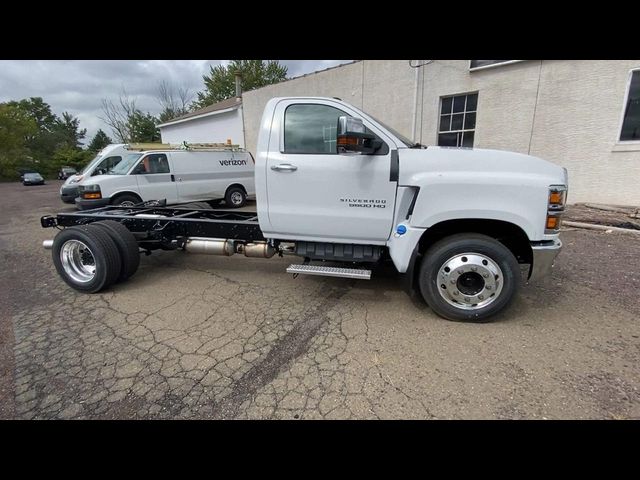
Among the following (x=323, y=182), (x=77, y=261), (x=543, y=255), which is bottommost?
(x=77, y=261)

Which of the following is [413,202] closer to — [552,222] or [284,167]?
[552,222]

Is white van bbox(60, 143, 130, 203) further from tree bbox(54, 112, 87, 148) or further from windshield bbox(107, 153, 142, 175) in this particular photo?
tree bbox(54, 112, 87, 148)

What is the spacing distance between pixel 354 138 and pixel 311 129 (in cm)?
69

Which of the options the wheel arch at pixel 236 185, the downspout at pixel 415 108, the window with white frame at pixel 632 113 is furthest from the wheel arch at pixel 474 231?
the wheel arch at pixel 236 185

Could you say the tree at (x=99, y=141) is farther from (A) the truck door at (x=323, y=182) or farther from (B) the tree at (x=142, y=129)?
(A) the truck door at (x=323, y=182)

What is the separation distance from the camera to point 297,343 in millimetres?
2957

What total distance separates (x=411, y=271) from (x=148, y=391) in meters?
2.62

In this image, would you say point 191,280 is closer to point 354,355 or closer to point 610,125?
point 354,355

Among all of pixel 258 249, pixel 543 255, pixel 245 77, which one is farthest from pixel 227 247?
pixel 245 77

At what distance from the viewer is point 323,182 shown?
11.0 ft

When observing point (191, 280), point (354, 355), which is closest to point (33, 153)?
point (191, 280)

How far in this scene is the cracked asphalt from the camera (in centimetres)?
221

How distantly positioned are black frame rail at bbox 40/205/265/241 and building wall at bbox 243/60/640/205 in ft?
27.4

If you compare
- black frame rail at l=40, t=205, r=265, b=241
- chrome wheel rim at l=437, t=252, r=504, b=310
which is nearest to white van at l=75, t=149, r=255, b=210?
black frame rail at l=40, t=205, r=265, b=241
